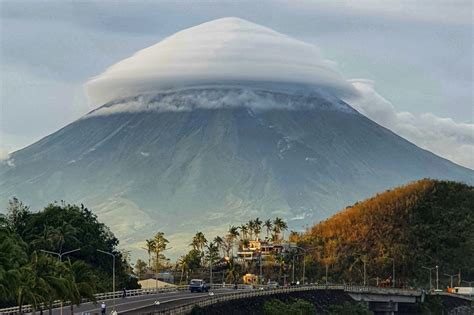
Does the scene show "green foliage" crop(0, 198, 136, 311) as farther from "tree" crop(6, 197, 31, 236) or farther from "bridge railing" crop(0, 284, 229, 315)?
"bridge railing" crop(0, 284, 229, 315)

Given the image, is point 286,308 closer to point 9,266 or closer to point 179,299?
point 179,299

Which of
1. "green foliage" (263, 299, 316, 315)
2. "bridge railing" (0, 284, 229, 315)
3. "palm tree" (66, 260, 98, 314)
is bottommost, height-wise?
"green foliage" (263, 299, 316, 315)

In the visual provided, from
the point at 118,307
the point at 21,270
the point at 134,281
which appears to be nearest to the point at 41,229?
the point at 134,281

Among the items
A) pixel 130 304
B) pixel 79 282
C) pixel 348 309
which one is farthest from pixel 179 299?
pixel 348 309

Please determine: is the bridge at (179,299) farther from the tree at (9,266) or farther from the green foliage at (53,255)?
the tree at (9,266)

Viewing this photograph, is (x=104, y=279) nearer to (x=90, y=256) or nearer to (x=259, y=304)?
(x=90, y=256)

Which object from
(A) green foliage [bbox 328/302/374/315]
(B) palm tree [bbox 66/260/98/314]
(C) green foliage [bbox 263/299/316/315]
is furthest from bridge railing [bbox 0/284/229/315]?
(A) green foliage [bbox 328/302/374/315]
